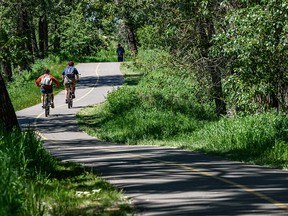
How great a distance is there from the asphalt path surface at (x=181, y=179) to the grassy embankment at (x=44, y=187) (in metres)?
0.45

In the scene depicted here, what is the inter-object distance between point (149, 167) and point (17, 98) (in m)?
29.0

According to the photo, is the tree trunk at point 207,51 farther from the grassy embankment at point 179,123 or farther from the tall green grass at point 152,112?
the tall green grass at point 152,112

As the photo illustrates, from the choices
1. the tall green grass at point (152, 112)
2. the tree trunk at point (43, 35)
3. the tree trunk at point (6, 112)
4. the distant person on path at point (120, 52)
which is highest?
the tree trunk at point (43, 35)

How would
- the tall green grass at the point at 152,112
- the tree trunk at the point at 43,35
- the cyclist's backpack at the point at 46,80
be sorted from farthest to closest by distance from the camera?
the tree trunk at the point at 43,35 → the cyclist's backpack at the point at 46,80 → the tall green grass at the point at 152,112

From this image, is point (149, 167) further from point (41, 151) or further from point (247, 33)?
point (247, 33)

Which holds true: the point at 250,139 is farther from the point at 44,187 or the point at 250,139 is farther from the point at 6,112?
the point at 44,187

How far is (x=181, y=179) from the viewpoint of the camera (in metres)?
14.1

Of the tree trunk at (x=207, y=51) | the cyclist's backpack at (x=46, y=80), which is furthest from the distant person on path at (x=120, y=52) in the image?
the tree trunk at (x=207, y=51)

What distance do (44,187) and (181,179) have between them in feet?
10.8

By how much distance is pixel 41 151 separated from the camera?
14.6 m

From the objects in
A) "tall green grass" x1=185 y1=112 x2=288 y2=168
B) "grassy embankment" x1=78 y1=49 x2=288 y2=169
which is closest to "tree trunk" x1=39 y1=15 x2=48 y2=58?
"grassy embankment" x1=78 y1=49 x2=288 y2=169

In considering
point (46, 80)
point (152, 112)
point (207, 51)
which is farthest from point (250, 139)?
point (46, 80)

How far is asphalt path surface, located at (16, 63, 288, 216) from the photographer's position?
421 inches

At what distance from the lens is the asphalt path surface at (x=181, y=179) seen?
35.1ft
